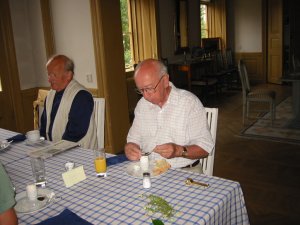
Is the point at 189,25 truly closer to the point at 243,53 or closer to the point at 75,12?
the point at 243,53

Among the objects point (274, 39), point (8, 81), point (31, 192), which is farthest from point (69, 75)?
point (274, 39)

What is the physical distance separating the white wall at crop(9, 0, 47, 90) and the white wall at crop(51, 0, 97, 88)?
339 mm

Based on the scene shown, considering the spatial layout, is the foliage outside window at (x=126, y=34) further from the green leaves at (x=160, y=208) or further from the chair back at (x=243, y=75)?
the green leaves at (x=160, y=208)

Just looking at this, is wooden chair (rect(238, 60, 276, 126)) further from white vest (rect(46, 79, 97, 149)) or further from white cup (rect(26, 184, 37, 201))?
white cup (rect(26, 184, 37, 201))

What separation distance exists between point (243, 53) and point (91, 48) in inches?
237

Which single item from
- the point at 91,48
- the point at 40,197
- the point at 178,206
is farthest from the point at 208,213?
the point at 91,48

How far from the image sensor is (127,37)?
629cm

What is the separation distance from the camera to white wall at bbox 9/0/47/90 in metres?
4.17

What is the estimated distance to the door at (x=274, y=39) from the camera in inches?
307

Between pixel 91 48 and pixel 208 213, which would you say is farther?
pixel 91 48

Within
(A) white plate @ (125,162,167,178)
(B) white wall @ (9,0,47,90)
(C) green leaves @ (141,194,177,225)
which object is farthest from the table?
(C) green leaves @ (141,194,177,225)

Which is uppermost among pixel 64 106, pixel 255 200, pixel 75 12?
pixel 75 12

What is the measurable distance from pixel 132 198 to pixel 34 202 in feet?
1.37

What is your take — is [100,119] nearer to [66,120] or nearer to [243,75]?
[66,120]
